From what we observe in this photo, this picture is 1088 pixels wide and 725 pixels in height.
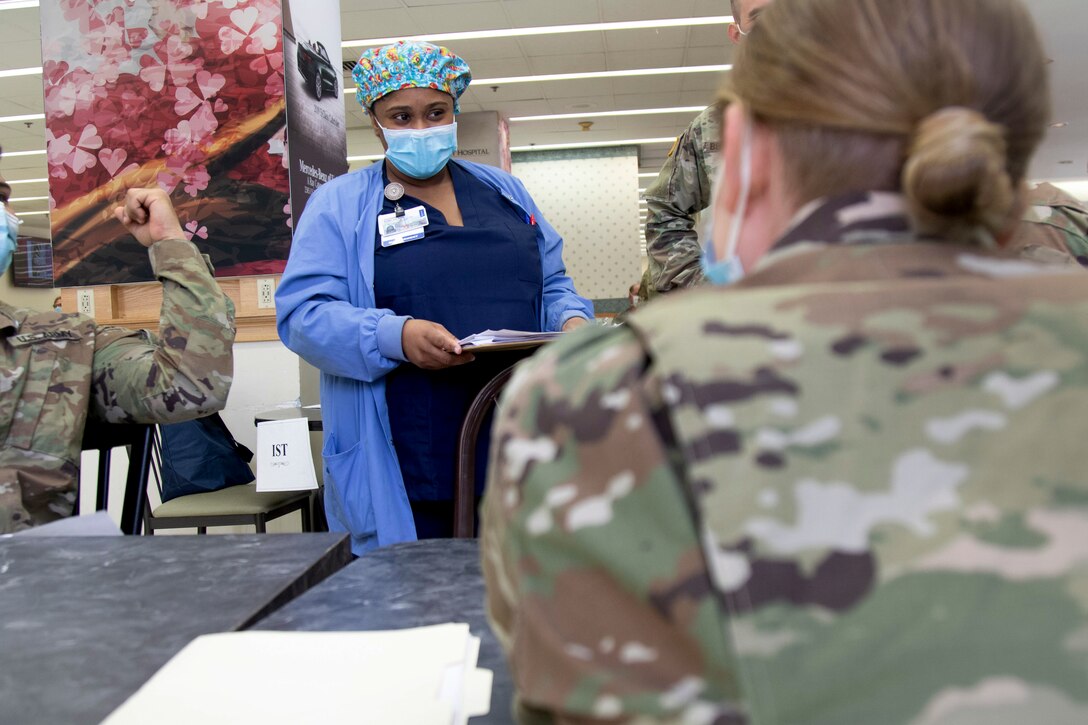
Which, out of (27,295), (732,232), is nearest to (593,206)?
(27,295)

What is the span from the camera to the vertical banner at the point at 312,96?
2850 millimetres

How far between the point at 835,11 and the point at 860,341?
199 mm

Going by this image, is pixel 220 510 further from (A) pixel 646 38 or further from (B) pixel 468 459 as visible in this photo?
(A) pixel 646 38

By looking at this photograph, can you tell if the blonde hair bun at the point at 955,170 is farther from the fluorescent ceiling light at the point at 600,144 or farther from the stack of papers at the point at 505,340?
the fluorescent ceiling light at the point at 600,144

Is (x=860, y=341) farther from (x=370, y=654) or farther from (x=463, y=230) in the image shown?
(x=463, y=230)

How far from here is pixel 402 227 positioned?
5.51 ft

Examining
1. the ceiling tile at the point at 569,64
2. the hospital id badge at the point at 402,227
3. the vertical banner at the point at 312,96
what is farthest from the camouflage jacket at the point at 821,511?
the ceiling tile at the point at 569,64

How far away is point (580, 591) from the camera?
0.42m

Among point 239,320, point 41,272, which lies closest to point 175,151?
point 239,320

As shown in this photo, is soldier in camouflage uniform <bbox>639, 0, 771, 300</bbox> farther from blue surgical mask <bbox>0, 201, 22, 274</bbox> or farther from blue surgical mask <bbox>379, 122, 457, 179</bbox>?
blue surgical mask <bbox>0, 201, 22, 274</bbox>

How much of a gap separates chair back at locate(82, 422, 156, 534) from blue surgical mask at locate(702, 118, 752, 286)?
4.21ft

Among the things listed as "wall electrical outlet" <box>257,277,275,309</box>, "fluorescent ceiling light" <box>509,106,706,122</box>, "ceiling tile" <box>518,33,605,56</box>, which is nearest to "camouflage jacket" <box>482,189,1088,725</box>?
"wall electrical outlet" <box>257,277,275,309</box>

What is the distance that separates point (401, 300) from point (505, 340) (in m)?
0.35

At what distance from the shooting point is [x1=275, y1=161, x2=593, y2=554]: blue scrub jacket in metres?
1.55
